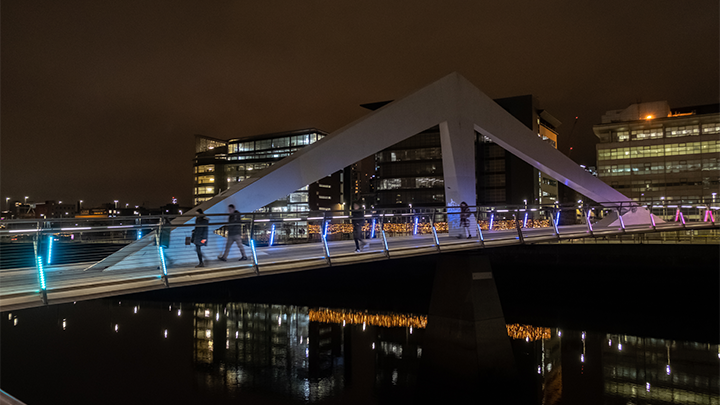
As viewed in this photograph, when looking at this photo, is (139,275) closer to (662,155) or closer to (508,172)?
(508,172)

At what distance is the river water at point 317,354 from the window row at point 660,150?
1960 inches

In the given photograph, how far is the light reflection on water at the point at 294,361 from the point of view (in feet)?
57.5

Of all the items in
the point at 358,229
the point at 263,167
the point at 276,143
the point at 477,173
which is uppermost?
the point at 276,143

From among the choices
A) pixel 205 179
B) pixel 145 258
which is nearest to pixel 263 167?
pixel 205 179

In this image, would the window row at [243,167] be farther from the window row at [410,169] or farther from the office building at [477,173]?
the office building at [477,173]

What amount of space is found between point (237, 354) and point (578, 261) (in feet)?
72.4

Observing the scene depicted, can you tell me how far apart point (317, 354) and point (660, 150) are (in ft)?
220

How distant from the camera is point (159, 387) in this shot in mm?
18312

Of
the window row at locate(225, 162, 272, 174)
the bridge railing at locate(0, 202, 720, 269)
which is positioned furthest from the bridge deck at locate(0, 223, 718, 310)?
the window row at locate(225, 162, 272, 174)

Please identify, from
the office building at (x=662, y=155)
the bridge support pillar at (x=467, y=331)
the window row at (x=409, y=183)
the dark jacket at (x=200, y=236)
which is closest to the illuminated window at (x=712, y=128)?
the office building at (x=662, y=155)

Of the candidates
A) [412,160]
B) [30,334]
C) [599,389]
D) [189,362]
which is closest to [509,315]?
[599,389]

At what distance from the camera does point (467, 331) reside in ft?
48.0

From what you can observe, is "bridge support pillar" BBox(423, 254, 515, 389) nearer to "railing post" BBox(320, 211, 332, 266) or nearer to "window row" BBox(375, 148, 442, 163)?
"railing post" BBox(320, 211, 332, 266)

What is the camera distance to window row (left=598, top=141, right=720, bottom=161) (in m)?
65.9
